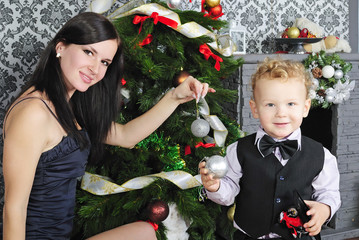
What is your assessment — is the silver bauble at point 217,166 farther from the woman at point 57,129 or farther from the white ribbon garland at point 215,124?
the white ribbon garland at point 215,124

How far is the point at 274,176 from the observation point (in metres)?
1.43

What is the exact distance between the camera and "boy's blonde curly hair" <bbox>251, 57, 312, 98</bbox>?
136 cm

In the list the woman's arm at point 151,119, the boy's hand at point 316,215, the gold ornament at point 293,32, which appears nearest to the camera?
the boy's hand at point 316,215

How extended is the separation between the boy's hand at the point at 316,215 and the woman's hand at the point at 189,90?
0.54 m

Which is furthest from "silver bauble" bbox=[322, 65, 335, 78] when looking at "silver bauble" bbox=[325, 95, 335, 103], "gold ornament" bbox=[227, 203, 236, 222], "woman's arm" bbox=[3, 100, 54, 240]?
"woman's arm" bbox=[3, 100, 54, 240]

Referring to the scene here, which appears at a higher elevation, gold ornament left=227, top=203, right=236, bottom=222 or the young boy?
the young boy

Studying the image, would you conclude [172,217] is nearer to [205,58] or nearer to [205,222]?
[205,222]

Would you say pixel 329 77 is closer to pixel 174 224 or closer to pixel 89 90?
pixel 174 224

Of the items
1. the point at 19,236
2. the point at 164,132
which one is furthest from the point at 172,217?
the point at 19,236

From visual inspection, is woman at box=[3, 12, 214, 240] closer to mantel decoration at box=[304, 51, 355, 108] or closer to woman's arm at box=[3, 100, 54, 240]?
woman's arm at box=[3, 100, 54, 240]

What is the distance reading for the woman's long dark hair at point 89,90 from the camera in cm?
157

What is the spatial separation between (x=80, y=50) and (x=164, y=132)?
0.58 m

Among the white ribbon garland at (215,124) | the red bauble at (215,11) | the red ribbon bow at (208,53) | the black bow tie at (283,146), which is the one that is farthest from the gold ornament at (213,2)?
the black bow tie at (283,146)

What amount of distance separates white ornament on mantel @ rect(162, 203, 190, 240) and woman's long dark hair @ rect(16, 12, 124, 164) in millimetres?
422
